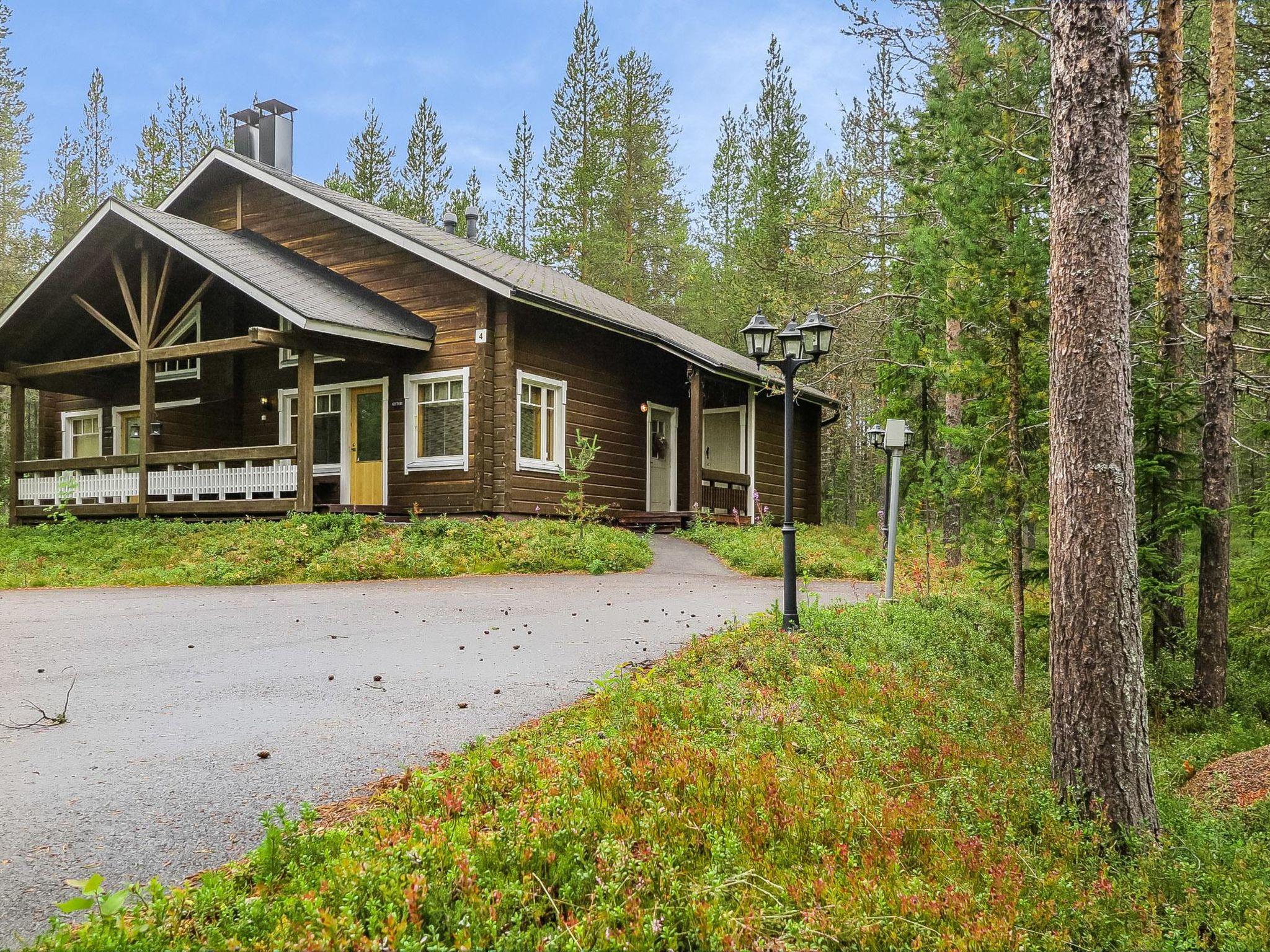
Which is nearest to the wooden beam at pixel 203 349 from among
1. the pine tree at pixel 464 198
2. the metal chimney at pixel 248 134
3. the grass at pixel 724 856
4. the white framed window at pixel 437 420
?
the white framed window at pixel 437 420

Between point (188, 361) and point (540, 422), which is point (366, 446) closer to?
point (540, 422)

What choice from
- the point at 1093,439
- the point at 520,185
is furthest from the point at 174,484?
the point at 520,185

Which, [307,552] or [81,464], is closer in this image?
[307,552]

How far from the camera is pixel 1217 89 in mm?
9078

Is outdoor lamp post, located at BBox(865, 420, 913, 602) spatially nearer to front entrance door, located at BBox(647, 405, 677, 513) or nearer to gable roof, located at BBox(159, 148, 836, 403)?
gable roof, located at BBox(159, 148, 836, 403)

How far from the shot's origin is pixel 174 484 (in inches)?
659

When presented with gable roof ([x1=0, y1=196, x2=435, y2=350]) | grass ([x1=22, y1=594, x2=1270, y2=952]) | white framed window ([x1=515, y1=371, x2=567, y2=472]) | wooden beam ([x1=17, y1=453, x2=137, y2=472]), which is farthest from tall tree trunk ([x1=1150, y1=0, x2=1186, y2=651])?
wooden beam ([x1=17, y1=453, x2=137, y2=472])

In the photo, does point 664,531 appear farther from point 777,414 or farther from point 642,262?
point 642,262

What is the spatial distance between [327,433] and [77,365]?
16.4 feet

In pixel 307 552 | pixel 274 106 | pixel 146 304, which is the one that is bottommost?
pixel 307 552

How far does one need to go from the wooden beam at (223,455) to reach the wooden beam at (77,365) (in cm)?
188

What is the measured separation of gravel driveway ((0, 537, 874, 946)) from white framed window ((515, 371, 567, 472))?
560 cm

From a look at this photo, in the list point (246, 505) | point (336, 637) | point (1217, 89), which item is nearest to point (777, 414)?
point (246, 505)

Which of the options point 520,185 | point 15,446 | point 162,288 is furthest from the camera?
point 520,185
